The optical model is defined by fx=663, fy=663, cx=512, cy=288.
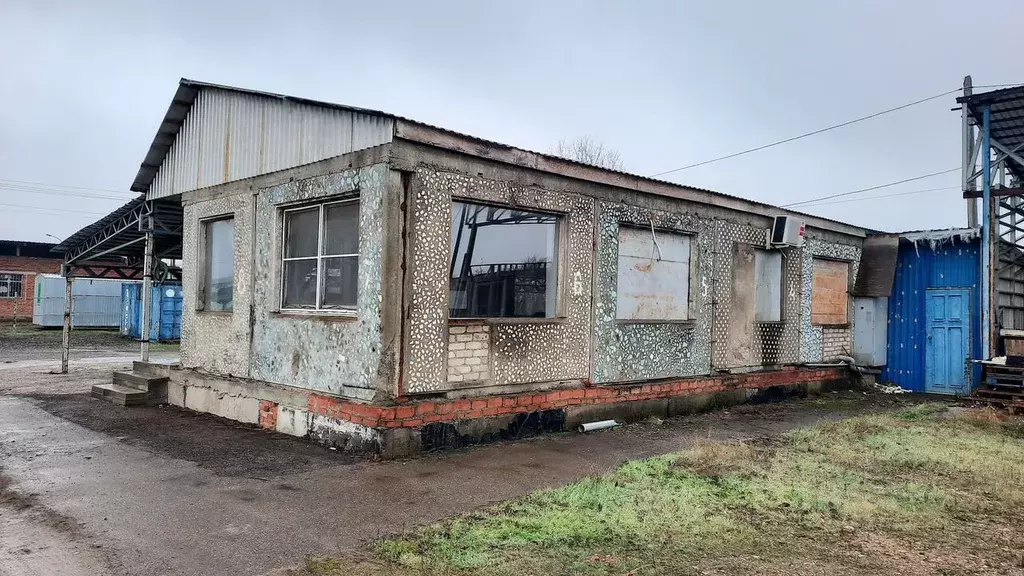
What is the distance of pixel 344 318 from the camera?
24.5 ft

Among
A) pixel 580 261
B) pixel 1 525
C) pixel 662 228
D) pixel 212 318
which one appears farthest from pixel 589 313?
pixel 1 525

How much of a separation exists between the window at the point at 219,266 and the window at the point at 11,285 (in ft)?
98.5

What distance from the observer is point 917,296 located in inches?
522

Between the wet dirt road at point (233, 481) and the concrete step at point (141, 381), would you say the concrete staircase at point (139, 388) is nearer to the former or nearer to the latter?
the concrete step at point (141, 381)

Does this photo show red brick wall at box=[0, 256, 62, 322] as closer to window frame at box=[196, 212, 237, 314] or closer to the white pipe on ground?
window frame at box=[196, 212, 237, 314]

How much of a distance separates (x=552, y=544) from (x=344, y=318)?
3984 mm

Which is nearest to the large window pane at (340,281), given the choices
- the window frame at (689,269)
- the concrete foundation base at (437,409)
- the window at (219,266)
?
the concrete foundation base at (437,409)

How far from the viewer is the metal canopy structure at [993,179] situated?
11414mm

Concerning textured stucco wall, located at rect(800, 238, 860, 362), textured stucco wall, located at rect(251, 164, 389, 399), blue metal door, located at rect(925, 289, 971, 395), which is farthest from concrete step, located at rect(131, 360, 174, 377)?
blue metal door, located at rect(925, 289, 971, 395)

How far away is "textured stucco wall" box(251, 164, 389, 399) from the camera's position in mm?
7004

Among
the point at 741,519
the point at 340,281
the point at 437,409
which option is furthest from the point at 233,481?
the point at 741,519

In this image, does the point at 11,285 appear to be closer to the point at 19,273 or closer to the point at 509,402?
the point at 19,273

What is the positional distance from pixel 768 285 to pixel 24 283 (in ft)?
118

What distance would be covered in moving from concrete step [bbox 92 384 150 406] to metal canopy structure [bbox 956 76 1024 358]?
14303 mm
